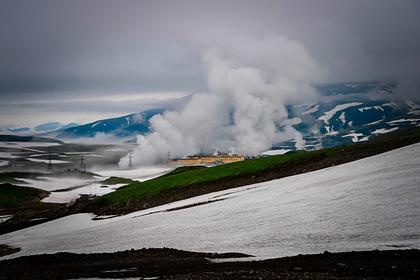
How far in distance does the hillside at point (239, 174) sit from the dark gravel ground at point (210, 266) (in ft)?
102

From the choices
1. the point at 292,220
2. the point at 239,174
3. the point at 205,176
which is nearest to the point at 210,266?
the point at 292,220

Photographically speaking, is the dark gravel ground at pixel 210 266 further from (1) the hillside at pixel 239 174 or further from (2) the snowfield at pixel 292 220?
(1) the hillside at pixel 239 174

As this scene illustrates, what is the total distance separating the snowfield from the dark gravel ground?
2.02 meters

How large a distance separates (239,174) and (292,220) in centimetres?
3443

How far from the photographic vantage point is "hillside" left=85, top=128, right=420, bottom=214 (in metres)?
60.3

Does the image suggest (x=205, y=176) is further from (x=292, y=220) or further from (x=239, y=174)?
(x=292, y=220)

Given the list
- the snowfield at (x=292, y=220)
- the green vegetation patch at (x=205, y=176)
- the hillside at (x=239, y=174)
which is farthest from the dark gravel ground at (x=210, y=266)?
the green vegetation patch at (x=205, y=176)

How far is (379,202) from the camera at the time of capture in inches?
1254

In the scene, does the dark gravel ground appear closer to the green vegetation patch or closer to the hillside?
the hillside

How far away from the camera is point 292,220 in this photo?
1312 inches

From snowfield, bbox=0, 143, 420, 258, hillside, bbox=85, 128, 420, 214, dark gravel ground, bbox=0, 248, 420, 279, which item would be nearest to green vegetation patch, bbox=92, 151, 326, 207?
hillside, bbox=85, 128, 420, 214

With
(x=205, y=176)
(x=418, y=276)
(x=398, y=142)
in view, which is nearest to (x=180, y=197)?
(x=205, y=176)

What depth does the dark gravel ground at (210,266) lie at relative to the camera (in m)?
19.2

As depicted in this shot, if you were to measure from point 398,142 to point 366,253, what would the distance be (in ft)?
145
